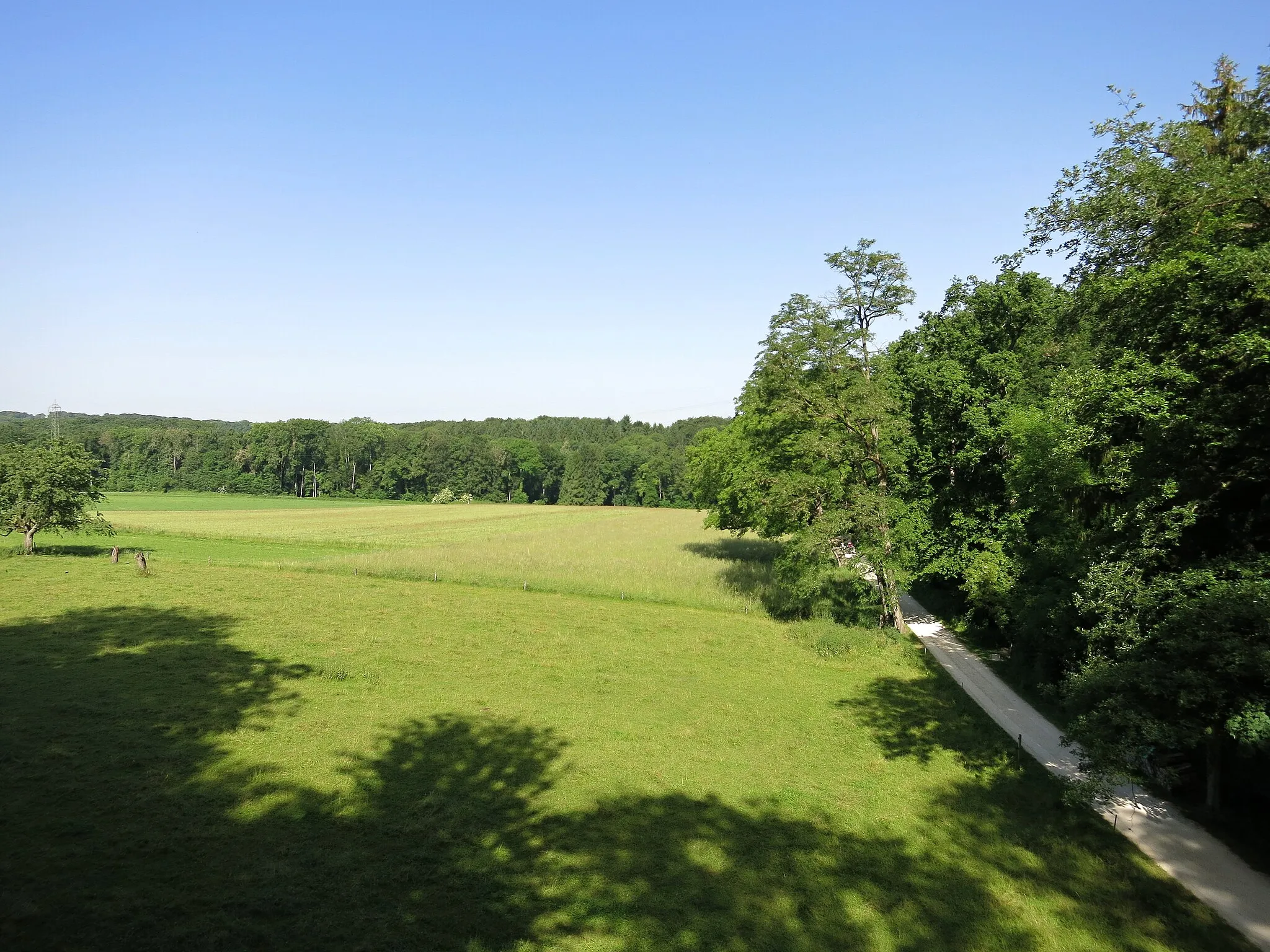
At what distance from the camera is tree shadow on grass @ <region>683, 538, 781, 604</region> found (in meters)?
40.8

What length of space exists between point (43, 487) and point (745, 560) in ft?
150

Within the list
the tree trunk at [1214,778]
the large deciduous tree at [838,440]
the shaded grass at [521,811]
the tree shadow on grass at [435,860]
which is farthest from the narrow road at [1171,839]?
the large deciduous tree at [838,440]

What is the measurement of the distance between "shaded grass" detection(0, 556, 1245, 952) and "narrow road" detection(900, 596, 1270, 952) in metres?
0.48

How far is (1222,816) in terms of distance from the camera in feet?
45.4

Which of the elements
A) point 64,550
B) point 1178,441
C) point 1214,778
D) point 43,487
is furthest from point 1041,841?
point 64,550

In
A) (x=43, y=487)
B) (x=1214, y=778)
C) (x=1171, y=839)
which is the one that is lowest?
(x=1171, y=839)

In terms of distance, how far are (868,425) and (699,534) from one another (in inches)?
1873

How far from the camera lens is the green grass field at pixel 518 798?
10.5 meters

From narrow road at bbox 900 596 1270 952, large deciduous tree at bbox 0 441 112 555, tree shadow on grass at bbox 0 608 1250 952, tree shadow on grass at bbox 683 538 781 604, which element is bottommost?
tree shadow on grass at bbox 0 608 1250 952

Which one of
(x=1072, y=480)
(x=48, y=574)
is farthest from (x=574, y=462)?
(x=1072, y=480)

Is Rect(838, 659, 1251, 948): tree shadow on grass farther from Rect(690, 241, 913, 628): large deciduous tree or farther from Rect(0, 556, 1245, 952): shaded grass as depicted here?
Rect(690, 241, 913, 628): large deciduous tree

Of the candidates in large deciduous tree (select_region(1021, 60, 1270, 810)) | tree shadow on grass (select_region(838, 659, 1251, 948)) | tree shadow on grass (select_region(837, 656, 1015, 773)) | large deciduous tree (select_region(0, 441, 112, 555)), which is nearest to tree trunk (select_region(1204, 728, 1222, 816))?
large deciduous tree (select_region(1021, 60, 1270, 810))

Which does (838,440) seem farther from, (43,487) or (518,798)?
(43,487)

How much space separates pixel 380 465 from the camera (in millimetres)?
139625
